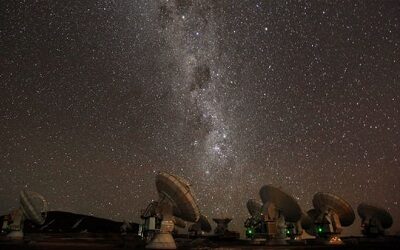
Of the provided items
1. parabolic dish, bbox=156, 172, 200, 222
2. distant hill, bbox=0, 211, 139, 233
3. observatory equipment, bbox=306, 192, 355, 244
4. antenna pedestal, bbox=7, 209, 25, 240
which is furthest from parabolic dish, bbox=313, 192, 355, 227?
distant hill, bbox=0, 211, 139, 233

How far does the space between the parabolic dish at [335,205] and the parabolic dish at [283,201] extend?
3.29 meters

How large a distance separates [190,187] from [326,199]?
1593 cm

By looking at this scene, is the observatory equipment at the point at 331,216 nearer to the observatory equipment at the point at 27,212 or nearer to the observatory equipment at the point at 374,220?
the observatory equipment at the point at 374,220

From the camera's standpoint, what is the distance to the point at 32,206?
112ft

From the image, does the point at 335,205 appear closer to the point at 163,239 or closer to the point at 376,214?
the point at 376,214

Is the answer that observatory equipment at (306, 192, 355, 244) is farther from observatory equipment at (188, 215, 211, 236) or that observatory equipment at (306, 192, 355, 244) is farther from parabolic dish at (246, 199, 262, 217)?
observatory equipment at (188, 215, 211, 236)

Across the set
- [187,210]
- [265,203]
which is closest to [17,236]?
[187,210]

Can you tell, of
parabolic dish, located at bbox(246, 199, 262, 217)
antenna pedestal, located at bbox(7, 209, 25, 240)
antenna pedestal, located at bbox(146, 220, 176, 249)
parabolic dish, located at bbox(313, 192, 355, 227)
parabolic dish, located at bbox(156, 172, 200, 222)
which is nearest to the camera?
antenna pedestal, located at bbox(146, 220, 176, 249)

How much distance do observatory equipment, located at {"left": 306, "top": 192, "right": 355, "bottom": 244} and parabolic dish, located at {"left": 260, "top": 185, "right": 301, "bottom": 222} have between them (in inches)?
87.0

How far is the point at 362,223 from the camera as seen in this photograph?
44375mm

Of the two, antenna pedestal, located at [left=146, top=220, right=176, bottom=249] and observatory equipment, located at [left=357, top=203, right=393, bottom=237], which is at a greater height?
observatory equipment, located at [left=357, top=203, right=393, bottom=237]

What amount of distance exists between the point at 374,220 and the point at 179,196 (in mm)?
30135

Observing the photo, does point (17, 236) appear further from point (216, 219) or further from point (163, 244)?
point (216, 219)

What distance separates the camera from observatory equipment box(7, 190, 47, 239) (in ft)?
108
